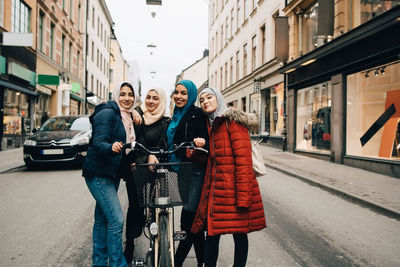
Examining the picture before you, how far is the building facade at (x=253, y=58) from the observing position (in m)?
18.9

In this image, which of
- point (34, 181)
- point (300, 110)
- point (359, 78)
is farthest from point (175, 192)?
point (300, 110)

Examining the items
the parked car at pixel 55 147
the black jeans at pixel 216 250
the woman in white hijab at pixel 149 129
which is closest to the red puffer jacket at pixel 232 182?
the black jeans at pixel 216 250

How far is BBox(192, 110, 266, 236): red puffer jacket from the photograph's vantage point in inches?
105

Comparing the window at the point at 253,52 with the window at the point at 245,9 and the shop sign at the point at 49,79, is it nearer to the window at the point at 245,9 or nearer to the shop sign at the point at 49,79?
the window at the point at 245,9

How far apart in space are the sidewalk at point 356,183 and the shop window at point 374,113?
31.6 inches

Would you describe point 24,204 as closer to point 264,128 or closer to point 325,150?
point 325,150

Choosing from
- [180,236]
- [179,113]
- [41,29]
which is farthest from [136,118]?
[41,29]

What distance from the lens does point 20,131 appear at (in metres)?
16.2

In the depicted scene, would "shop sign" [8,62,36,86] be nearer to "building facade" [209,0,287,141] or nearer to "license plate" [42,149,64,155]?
"license plate" [42,149,64,155]

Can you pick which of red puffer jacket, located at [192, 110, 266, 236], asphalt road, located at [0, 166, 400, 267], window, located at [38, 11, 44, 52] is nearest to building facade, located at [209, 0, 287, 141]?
asphalt road, located at [0, 166, 400, 267]

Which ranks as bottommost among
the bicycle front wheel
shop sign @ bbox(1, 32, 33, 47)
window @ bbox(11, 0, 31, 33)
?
the bicycle front wheel

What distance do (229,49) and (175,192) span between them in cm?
2958

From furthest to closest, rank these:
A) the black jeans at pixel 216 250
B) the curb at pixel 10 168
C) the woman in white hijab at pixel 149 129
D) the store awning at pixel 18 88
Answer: the store awning at pixel 18 88 → the curb at pixel 10 168 → the woman in white hijab at pixel 149 129 → the black jeans at pixel 216 250

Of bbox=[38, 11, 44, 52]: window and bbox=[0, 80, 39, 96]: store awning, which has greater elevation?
bbox=[38, 11, 44, 52]: window
